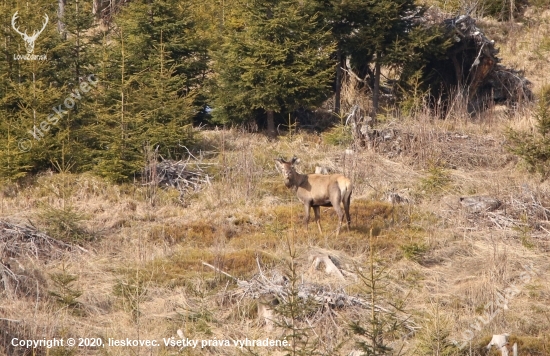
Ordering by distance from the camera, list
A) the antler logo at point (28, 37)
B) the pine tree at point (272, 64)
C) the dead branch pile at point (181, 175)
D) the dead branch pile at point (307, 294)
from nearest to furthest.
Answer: the dead branch pile at point (307, 294) → the dead branch pile at point (181, 175) → the antler logo at point (28, 37) → the pine tree at point (272, 64)

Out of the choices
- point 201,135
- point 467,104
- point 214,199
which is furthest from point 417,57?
point 214,199

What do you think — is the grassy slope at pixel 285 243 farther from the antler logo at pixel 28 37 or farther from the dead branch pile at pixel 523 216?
the antler logo at pixel 28 37

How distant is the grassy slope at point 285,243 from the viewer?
11.7m

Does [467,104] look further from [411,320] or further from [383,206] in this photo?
[411,320]

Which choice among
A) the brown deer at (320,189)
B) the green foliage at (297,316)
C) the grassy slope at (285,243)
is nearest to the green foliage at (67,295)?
the grassy slope at (285,243)

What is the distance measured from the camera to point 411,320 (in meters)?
11.7

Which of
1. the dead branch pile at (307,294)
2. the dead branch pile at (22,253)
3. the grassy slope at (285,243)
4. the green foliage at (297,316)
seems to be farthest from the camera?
the dead branch pile at (22,253)

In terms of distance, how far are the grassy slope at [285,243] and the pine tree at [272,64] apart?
3.29 ft

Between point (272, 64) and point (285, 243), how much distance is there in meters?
9.06

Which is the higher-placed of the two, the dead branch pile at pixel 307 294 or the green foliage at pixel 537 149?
the green foliage at pixel 537 149

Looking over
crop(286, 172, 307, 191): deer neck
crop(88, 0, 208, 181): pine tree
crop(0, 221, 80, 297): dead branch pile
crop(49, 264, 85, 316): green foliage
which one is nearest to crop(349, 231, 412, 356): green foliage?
crop(286, 172, 307, 191): deer neck

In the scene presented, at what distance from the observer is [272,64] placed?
2314 centimetres

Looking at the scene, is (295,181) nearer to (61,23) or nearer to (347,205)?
(347,205)

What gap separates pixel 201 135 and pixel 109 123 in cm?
301
